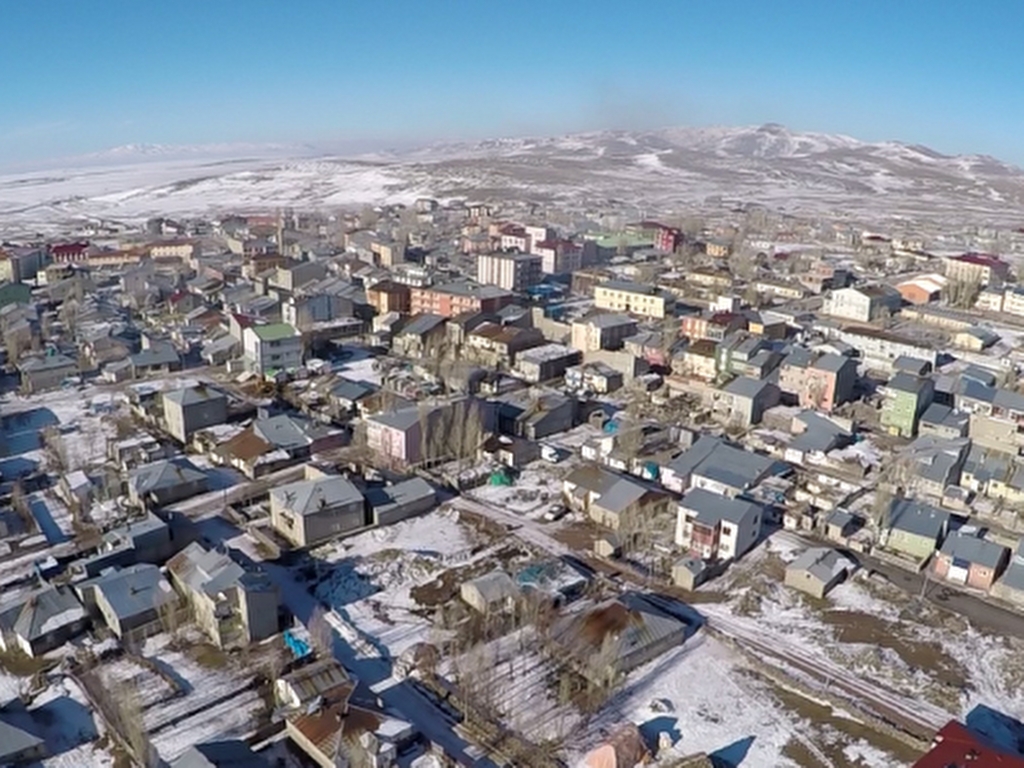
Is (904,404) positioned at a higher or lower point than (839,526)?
higher

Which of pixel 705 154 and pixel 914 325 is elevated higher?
pixel 705 154

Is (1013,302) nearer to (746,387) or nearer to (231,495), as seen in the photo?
(746,387)

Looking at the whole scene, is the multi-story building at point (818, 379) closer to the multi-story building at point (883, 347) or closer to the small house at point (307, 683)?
the multi-story building at point (883, 347)

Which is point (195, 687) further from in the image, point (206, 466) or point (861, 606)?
point (861, 606)

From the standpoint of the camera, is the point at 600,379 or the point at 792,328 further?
the point at 792,328

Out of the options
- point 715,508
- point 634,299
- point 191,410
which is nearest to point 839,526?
point 715,508

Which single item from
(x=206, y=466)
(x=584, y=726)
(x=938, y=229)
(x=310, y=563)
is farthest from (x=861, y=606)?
(x=938, y=229)
